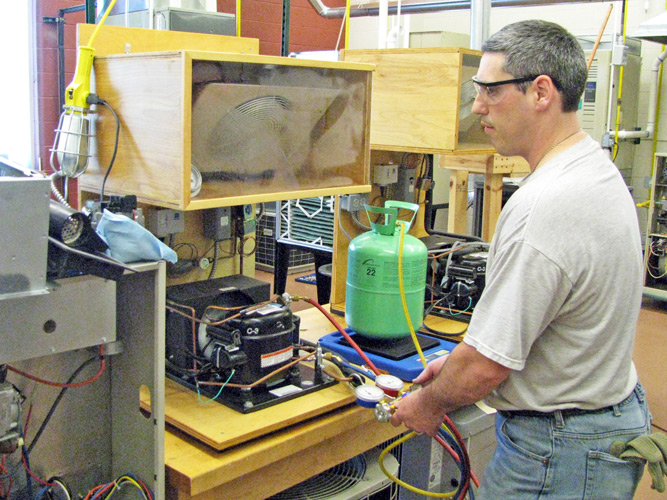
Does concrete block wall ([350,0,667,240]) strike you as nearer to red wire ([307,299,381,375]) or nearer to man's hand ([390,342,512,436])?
red wire ([307,299,381,375])

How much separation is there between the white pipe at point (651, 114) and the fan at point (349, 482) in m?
4.01

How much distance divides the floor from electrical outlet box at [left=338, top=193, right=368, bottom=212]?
1524mm

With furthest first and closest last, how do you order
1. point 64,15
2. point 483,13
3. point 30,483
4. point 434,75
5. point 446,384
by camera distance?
1. point 64,15
2. point 483,13
3. point 434,75
4. point 30,483
5. point 446,384

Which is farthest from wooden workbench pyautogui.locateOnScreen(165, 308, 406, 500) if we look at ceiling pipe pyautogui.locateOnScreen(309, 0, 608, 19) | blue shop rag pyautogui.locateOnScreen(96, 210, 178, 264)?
ceiling pipe pyautogui.locateOnScreen(309, 0, 608, 19)

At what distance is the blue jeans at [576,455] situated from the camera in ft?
4.27

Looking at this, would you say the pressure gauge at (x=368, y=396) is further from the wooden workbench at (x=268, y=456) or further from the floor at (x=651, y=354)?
the floor at (x=651, y=354)

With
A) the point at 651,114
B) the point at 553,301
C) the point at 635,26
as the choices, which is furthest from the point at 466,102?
the point at 635,26

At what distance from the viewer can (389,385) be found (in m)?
1.61

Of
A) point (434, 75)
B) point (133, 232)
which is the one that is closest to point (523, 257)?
point (133, 232)

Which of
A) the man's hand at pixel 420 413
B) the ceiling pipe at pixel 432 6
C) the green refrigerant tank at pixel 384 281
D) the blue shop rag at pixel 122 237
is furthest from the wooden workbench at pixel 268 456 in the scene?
the ceiling pipe at pixel 432 6

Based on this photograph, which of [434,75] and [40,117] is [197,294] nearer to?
[434,75]

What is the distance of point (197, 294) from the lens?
169 centimetres

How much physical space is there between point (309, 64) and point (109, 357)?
2.86 ft

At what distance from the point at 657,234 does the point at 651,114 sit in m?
1.02
